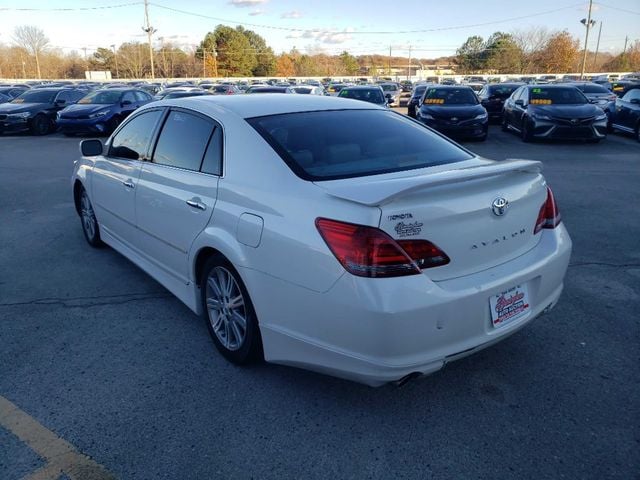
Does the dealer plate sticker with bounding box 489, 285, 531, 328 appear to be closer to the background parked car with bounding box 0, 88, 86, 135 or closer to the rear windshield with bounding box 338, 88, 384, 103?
the rear windshield with bounding box 338, 88, 384, 103

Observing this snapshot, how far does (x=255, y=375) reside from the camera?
3170mm

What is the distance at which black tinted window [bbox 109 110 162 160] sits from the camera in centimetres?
421

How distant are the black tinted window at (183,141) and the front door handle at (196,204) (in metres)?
0.23

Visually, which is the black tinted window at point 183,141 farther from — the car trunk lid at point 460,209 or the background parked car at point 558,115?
the background parked car at point 558,115

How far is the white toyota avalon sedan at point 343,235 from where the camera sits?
2.36 meters

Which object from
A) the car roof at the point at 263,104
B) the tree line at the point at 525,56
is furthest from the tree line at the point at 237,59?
the car roof at the point at 263,104

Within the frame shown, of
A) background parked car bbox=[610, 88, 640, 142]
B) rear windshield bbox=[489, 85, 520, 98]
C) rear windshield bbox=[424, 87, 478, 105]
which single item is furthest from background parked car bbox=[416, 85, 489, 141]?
rear windshield bbox=[489, 85, 520, 98]

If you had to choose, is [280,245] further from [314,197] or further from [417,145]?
[417,145]

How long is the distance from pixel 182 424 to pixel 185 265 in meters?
1.16

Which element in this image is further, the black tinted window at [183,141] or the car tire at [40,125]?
the car tire at [40,125]

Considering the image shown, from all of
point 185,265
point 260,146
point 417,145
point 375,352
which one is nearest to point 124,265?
point 185,265

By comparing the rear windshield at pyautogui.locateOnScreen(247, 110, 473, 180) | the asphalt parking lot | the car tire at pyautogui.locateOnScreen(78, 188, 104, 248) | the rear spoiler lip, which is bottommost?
the asphalt parking lot

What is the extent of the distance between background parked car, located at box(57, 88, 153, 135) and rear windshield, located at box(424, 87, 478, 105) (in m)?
9.99

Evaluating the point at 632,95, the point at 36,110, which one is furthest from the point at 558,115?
the point at 36,110
